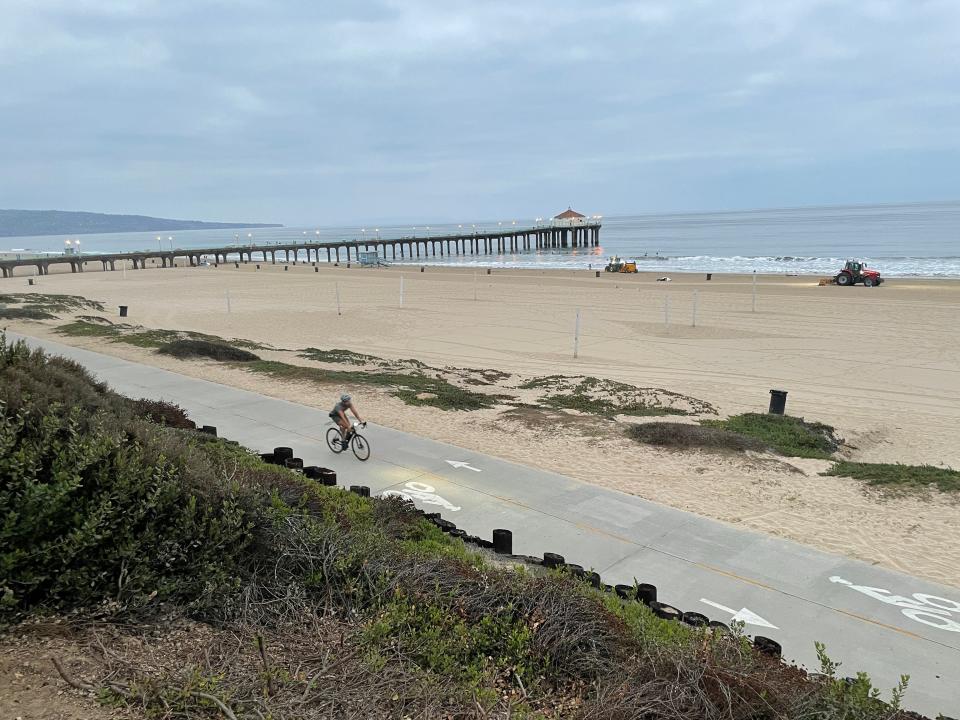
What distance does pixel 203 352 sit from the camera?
16.5 metres

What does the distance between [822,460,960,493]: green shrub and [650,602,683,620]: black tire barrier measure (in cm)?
530

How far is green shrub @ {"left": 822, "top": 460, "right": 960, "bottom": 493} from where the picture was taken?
845cm

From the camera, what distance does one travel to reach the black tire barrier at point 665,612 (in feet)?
15.1

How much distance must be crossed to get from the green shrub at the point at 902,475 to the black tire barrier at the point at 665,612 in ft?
17.4

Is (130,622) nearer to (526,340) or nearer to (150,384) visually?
(150,384)

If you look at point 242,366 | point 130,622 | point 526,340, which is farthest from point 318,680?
point 526,340

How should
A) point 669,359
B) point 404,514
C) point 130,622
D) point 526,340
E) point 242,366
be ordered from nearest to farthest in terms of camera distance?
point 130,622 < point 404,514 < point 242,366 < point 669,359 < point 526,340

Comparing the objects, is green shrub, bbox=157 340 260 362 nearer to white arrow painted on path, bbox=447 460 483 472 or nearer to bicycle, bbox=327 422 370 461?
bicycle, bbox=327 422 370 461

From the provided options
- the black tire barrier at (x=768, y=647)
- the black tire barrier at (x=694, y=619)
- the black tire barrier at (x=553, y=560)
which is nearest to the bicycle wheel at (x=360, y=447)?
the black tire barrier at (x=553, y=560)

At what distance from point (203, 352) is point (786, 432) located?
43.2 feet

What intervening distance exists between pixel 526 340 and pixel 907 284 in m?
32.8

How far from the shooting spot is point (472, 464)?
27.9 feet

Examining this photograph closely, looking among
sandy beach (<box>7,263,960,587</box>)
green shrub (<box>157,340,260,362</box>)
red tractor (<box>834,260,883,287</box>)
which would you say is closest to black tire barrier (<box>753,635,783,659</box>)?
sandy beach (<box>7,263,960,587</box>)

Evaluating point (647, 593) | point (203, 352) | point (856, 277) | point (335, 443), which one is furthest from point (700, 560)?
point (856, 277)
